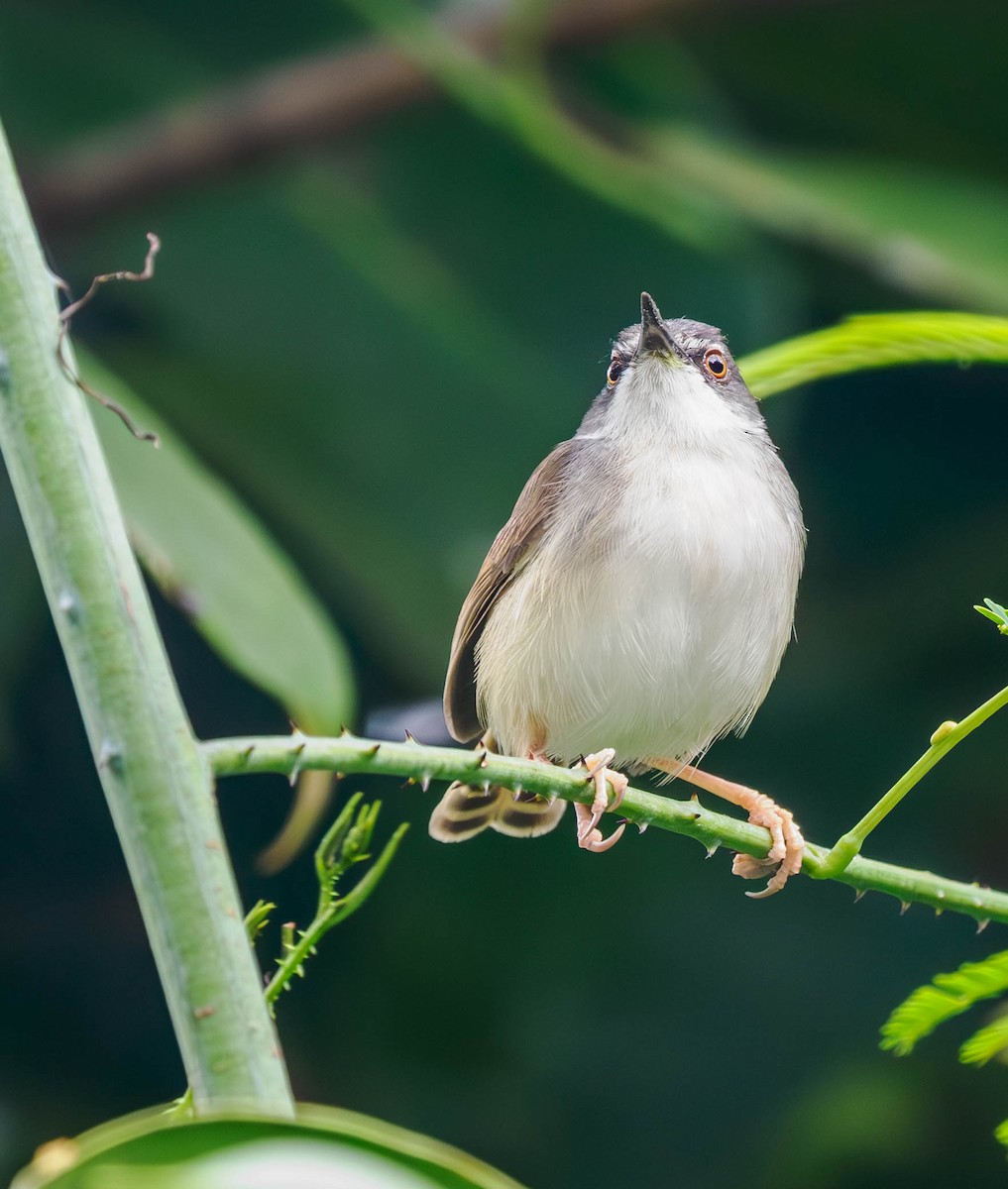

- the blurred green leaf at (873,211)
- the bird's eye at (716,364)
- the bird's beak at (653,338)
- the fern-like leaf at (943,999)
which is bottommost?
the fern-like leaf at (943,999)

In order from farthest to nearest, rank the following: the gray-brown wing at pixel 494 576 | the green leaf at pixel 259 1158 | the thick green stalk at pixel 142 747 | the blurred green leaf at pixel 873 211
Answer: the blurred green leaf at pixel 873 211, the gray-brown wing at pixel 494 576, the thick green stalk at pixel 142 747, the green leaf at pixel 259 1158

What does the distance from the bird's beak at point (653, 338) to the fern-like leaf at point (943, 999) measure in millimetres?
1446

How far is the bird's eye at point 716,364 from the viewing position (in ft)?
9.58

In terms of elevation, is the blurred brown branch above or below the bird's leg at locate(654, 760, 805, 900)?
above

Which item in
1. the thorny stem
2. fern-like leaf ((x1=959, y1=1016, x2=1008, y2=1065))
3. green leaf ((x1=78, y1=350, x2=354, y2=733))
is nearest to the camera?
the thorny stem

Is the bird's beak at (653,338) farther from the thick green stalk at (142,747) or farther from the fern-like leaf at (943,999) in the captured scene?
the thick green stalk at (142,747)

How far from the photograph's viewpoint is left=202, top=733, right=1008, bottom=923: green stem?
41.0 inches

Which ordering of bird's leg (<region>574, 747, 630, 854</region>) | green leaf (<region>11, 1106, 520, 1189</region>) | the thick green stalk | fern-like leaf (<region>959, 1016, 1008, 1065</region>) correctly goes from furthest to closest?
bird's leg (<region>574, 747, 630, 854</region>) → fern-like leaf (<region>959, 1016, 1008, 1065</region>) → the thick green stalk → green leaf (<region>11, 1106, 520, 1189</region>)

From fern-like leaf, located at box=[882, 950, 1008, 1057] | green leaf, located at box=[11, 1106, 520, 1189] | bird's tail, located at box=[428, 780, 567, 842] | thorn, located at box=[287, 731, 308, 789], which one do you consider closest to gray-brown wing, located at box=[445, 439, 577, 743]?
bird's tail, located at box=[428, 780, 567, 842]

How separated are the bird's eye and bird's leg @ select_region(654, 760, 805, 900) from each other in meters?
0.81

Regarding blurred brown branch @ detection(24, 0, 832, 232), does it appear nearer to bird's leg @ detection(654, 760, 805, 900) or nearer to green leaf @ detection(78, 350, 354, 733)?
green leaf @ detection(78, 350, 354, 733)

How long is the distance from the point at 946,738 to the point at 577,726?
4.95 ft

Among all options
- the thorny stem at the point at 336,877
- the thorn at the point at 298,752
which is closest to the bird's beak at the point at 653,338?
the thorny stem at the point at 336,877

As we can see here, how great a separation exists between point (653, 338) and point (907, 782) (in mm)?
1569
